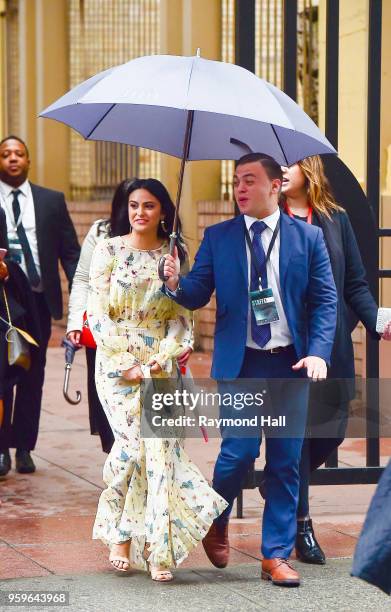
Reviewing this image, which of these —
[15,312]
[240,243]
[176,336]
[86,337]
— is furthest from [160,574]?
[15,312]

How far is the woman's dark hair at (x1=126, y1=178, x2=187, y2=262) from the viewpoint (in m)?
5.91

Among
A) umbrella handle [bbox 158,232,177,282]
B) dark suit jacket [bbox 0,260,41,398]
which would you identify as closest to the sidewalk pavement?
dark suit jacket [bbox 0,260,41,398]

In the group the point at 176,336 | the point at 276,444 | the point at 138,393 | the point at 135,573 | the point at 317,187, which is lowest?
the point at 135,573

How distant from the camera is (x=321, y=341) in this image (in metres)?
5.58

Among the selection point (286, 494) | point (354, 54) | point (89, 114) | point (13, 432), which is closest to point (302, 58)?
point (354, 54)

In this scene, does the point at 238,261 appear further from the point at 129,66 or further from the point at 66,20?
the point at 66,20

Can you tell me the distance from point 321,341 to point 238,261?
0.47 m

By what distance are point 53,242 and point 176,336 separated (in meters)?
2.42

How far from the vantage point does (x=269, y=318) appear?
5.55 m

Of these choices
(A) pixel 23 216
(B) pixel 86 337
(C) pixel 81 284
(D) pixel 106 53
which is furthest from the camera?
(D) pixel 106 53

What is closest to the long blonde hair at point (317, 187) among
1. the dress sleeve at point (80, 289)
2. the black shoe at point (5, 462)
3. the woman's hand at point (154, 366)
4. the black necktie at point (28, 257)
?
the woman's hand at point (154, 366)

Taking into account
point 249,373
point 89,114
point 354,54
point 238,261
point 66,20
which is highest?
point 66,20

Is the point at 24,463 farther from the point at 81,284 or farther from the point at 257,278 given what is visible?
the point at 257,278

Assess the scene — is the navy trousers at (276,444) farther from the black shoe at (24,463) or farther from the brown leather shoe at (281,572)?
the black shoe at (24,463)
